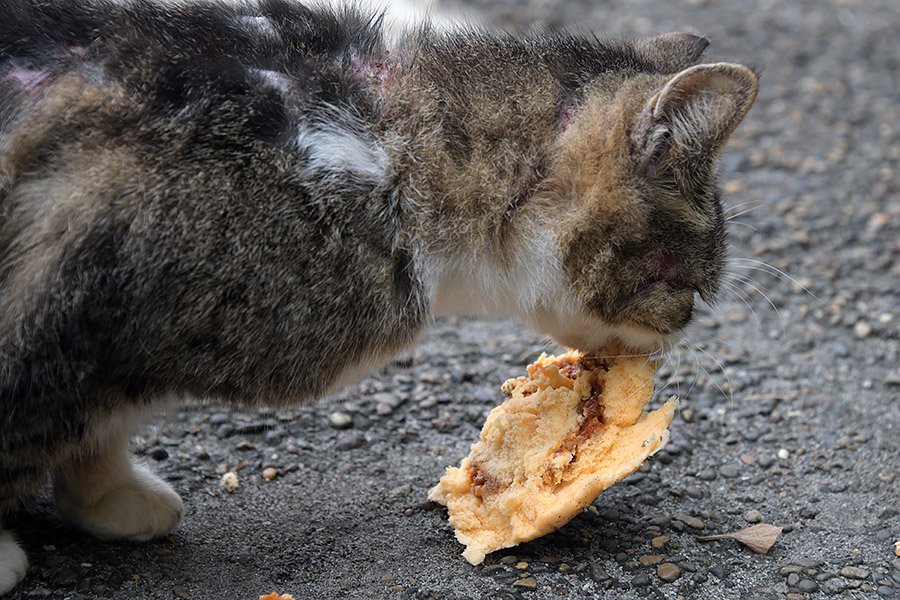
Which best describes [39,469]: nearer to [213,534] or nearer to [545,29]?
[213,534]

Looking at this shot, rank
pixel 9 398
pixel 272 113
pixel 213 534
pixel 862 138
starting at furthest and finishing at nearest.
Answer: pixel 862 138 → pixel 213 534 → pixel 272 113 → pixel 9 398

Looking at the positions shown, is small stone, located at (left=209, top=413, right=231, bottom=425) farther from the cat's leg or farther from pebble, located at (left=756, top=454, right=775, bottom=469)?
pebble, located at (left=756, top=454, right=775, bottom=469)

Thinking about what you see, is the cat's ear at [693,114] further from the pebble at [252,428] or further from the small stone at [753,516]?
the pebble at [252,428]

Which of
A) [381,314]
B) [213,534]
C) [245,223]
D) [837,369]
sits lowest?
[837,369]

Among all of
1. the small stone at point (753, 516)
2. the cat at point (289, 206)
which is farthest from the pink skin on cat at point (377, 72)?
the small stone at point (753, 516)

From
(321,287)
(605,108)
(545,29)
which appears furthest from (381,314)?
(545,29)

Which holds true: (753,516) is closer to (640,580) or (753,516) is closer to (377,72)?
(640,580)
